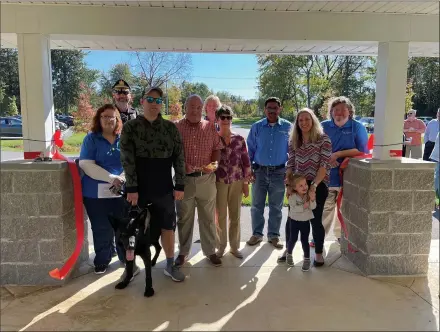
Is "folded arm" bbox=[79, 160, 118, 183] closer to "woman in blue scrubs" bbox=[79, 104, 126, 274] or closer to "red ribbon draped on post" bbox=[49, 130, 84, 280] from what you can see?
"woman in blue scrubs" bbox=[79, 104, 126, 274]

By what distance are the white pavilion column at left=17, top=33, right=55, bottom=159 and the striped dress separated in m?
2.32

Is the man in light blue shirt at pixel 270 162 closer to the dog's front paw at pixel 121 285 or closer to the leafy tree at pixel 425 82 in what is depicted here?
the leafy tree at pixel 425 82

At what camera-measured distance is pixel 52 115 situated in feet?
10.7

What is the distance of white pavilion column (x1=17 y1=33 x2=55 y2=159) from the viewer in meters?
3.02

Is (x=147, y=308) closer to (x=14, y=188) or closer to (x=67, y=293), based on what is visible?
(x=67, y=293)

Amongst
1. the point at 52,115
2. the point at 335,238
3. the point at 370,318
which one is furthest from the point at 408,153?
the point at 52,115

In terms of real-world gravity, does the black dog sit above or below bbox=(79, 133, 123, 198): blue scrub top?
below

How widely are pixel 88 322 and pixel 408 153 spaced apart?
5450 mm

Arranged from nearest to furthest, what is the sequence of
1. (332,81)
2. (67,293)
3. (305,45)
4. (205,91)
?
(67,293) → (305,45) → (332,81) → (205,91)

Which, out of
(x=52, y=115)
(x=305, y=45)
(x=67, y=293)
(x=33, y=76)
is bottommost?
(x=67, y=293)

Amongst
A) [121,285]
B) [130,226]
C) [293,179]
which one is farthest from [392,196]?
[121,285]

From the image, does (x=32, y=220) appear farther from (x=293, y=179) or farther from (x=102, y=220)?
(x=293, y=179)

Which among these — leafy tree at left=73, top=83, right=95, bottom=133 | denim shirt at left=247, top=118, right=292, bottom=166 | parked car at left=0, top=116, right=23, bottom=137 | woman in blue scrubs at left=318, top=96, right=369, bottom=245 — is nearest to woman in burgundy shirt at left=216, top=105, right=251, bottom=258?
denim shirt at left=247, top=118, right=292, bottom=166

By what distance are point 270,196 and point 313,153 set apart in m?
0.89
